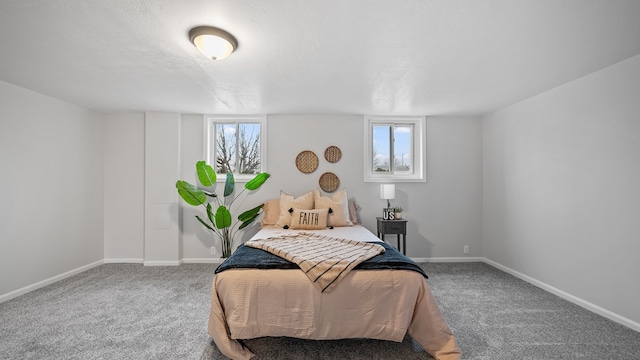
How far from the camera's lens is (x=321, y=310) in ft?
6.42

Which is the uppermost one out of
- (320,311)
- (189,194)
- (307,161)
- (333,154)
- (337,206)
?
(333,154)

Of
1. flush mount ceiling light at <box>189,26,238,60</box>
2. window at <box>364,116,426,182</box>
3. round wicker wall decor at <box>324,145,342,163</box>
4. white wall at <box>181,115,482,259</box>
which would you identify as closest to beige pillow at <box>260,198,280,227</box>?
white wall at <box>181,115,482,259</box>

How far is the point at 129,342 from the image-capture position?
213 cm

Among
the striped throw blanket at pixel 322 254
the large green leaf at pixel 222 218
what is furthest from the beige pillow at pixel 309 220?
the large green leaf at pixel 222 218

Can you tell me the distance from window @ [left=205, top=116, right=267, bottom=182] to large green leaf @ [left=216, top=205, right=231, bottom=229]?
816mm

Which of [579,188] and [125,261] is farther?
[125,261]

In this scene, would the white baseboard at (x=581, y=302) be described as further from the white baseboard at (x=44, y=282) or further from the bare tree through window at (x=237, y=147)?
the white baseboard at (x=44, y=282)

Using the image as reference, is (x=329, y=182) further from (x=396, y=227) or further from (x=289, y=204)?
(x=396, y=227)

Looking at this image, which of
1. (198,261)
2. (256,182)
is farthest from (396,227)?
(198,261)

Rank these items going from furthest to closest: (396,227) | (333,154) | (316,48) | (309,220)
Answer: (333,154) → (396,227) → (309,220) → (316,48)

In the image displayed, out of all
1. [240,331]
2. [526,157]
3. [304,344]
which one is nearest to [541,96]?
[526,157]

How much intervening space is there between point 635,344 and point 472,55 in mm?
2645

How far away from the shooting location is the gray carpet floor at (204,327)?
201 centimetres

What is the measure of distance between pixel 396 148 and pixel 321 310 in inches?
130
